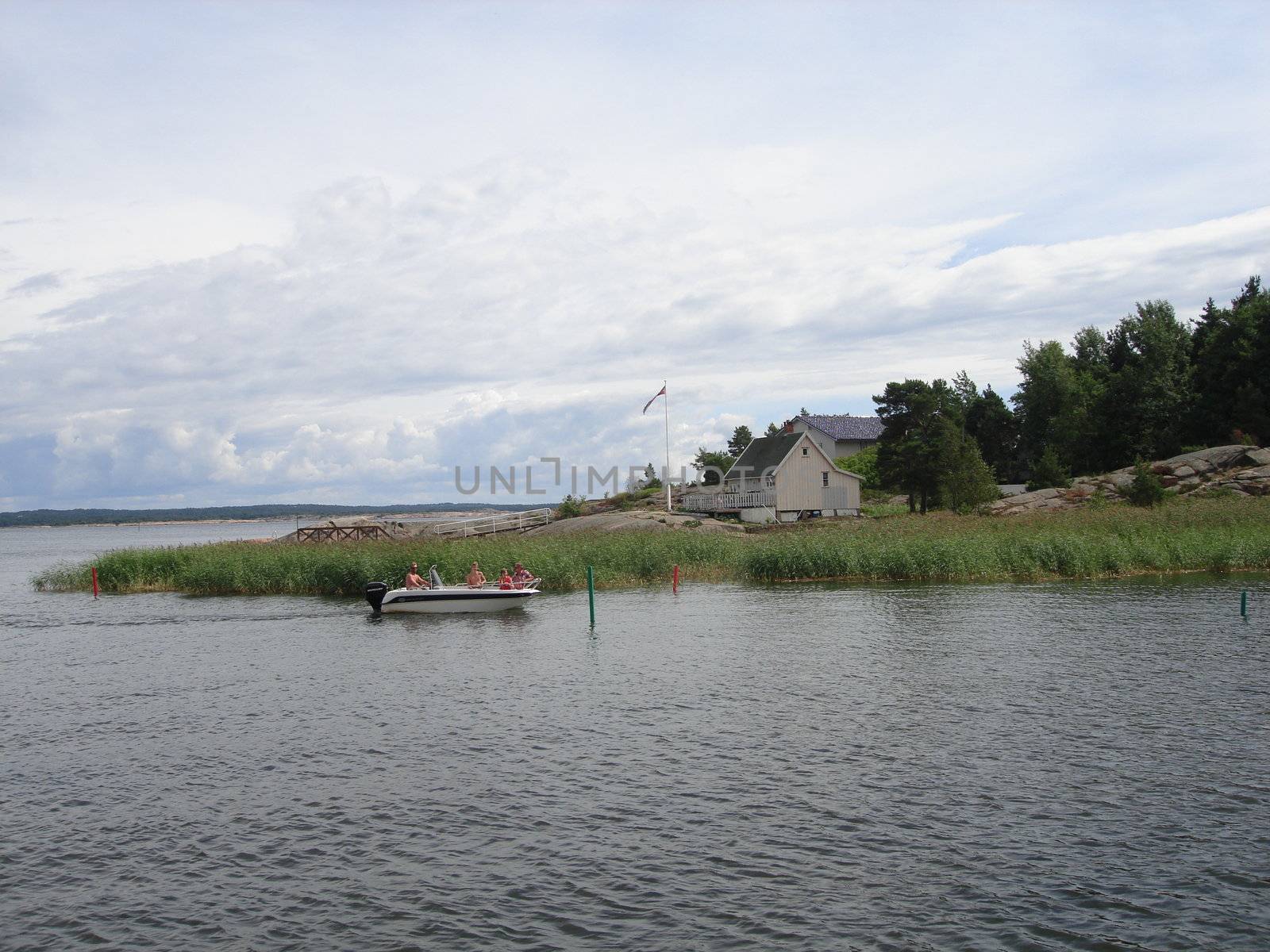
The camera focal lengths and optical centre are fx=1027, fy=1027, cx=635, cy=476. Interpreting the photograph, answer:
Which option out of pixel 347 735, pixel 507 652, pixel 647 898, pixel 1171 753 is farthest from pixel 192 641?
pixel 1171 753

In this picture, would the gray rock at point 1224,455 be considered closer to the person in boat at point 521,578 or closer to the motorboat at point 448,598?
the person in boat at point 521,578

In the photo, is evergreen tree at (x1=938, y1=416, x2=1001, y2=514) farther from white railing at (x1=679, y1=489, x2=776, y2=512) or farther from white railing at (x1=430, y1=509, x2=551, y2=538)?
white railing at (x1=430, y1=509, x2=551, y2=538)

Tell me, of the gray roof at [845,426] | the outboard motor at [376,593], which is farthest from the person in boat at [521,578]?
the gray roof at [845,426]

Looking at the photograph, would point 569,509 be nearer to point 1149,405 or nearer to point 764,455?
point 764,455

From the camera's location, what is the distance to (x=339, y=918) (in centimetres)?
1205

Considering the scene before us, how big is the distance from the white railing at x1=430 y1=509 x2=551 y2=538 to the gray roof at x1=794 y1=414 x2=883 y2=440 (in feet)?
132

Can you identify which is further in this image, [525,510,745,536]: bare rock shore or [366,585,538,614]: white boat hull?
[525,510,745,536]: bare rock shore

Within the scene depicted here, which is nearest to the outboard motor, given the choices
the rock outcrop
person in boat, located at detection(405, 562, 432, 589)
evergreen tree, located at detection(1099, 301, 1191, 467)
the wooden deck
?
person in boat, located at detection(405, 562, 432, 589)

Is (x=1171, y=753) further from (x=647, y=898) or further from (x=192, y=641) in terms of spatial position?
(x=192, y=641)

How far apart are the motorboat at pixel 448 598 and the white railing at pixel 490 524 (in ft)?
90.1

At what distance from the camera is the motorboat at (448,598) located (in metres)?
40.0

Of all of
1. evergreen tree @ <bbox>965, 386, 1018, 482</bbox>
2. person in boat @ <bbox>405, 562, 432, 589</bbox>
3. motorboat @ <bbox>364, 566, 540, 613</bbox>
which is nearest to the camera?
motorboat @ <bbox>364, 566, 540, 613</bbox>

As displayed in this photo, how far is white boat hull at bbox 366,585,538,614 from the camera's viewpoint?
1575 inches

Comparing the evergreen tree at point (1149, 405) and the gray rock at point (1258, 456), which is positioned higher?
the evergreen tree at point (1149, 405)
